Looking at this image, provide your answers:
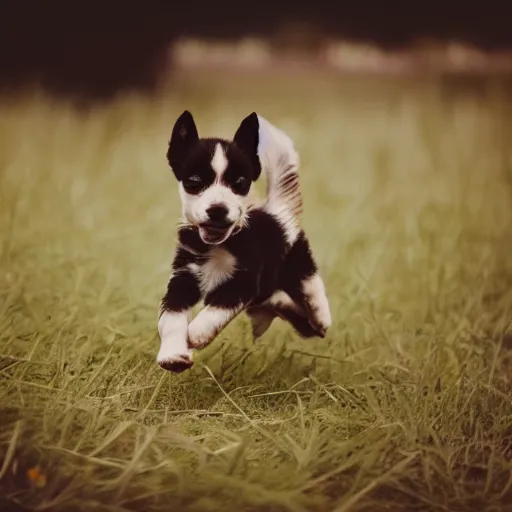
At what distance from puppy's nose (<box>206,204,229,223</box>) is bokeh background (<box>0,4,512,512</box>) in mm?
129

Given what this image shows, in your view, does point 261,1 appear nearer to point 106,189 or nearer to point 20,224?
point 106,189

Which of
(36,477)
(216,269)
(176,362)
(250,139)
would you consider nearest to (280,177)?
(250,139)

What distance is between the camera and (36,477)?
3.40 ft

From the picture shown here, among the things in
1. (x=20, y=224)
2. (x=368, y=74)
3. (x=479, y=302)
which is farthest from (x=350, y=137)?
(x=20, y=224)

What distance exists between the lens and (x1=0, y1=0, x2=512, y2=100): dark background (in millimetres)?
1229

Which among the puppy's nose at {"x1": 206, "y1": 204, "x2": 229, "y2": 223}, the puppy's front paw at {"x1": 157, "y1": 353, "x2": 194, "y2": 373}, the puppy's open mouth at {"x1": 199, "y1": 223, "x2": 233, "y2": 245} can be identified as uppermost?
the puppy's nose at {"x1": 206, "y1": 204, "x2": 229, "y2": 223}

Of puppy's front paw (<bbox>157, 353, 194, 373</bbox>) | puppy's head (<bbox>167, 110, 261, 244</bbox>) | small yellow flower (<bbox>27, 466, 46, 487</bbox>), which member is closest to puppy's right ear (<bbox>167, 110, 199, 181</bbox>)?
puppy's head (<bbox>167, 110, 261, 244</bbox>)

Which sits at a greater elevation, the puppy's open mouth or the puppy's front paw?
the puppy's open mouth

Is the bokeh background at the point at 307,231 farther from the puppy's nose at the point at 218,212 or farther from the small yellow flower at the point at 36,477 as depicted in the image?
the puppy's nose at the point at 218,212

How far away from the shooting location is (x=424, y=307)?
1206 millimetres

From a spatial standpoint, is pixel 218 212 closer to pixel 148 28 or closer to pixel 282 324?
pixel 282 324

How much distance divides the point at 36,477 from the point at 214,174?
0.51 metres

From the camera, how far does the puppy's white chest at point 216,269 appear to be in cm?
107

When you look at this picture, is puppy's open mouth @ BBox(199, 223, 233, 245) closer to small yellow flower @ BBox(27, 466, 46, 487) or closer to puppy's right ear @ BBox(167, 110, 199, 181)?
puppy's right ear @ BBox(167, 110, 199, 181)
